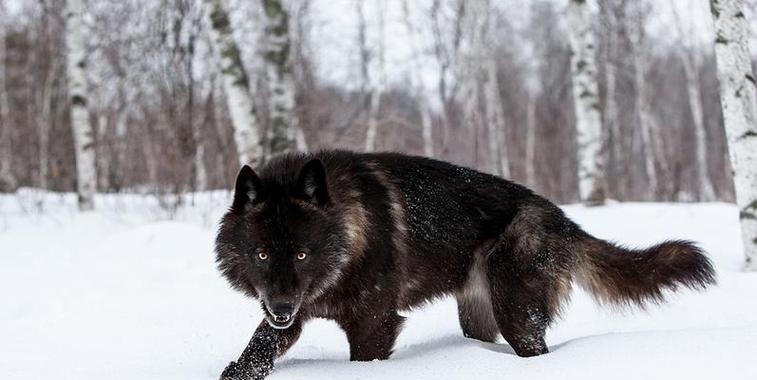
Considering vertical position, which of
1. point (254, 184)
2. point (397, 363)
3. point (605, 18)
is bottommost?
point (397, 363)

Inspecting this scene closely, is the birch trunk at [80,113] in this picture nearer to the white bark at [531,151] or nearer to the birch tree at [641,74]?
the white bark at [531,151]

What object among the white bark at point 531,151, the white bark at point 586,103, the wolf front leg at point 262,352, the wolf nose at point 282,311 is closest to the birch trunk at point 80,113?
the white bark at point 586,103

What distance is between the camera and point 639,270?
13.9 ft

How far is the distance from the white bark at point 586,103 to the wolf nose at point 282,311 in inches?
371

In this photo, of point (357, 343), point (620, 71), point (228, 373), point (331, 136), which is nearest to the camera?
point (228, 373)

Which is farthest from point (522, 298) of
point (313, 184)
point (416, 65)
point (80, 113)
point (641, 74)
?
point (416, 65)

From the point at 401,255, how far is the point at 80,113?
10014 millimetres

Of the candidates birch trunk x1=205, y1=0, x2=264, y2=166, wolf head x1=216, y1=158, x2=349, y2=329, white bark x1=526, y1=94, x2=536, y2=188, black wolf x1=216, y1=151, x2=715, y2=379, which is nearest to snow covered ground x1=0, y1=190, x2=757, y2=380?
black wolf x1=216, y1=151, x2=715, y2=379

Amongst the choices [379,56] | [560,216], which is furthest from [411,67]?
[560,216]

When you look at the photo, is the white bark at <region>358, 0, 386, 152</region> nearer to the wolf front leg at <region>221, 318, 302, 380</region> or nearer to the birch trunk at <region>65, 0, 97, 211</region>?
the birch trunk at <region>65, 0, 97, 211</region>

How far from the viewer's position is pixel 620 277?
14.1 feet

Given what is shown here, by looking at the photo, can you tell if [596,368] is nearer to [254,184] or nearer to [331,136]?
[254,184]

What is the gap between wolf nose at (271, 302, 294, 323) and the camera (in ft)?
11.4

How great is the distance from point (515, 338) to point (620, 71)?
30211 millimetres
